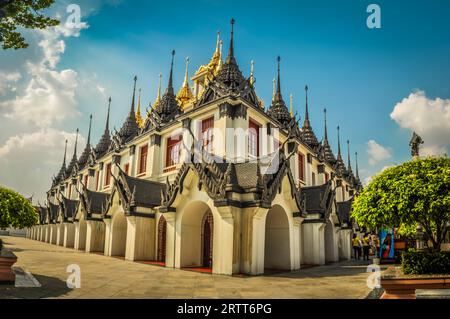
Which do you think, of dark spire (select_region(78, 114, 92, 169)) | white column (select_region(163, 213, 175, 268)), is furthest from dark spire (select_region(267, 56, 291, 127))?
dark spire (select_region(78, 114, 92, 169))

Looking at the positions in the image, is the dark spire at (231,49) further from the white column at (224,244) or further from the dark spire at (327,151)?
the dark spire at (327,151)

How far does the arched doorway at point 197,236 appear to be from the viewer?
1777cm

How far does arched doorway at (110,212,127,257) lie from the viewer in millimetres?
24828

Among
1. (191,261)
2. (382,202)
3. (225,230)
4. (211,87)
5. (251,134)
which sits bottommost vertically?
(191,261)

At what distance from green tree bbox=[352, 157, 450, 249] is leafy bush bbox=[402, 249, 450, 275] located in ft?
3.68

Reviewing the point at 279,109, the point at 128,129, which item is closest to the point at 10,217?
the point at 279,109

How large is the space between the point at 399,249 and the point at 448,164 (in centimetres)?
1350

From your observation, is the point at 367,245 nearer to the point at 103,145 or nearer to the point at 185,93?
the point at 185,93

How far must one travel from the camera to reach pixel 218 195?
15.6 m
